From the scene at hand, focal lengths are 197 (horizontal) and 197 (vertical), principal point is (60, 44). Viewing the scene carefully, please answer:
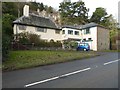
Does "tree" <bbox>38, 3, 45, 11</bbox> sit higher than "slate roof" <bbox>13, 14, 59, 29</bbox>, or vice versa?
"tree" <bbox>38, 3, 45, 11</bbox>

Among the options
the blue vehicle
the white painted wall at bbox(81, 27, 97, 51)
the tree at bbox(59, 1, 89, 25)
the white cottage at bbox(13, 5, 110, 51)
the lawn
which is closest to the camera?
the lawn

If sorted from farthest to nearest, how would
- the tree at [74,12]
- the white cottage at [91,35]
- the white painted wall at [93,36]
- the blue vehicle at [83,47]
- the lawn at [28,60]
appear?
1. the tree at [74,12]
2. the white cottage at [91,35]
3. the white painted wall at [93,36]
4. the blue vehicle at [83,47]
5. the lawn at [28,60]

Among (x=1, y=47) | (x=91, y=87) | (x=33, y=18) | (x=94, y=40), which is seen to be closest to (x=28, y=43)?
(x=33, y=18)

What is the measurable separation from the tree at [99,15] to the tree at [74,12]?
3.05 metres

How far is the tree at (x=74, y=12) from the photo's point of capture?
71688 millimetres

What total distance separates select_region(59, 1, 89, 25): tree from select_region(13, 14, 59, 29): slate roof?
2470cm

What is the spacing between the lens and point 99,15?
73.1 meters

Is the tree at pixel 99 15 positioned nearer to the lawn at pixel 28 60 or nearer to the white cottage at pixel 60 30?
the white cottage at pixel 60 30

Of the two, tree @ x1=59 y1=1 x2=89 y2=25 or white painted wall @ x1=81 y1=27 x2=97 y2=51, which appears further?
tree @ x1=59 y1=1 x2=89 y2=25

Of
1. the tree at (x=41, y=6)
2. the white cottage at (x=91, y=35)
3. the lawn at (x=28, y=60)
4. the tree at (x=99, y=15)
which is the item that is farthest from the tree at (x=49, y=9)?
the lawn at (x=28, y=60)

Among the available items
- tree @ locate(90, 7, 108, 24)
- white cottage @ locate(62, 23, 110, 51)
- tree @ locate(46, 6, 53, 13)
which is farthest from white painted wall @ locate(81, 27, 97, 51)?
tree @ locate(46, 6, 53, 13)

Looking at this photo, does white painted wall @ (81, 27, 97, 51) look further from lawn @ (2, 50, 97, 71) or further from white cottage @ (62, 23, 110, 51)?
lawn @ (2, 50, 97, 71)

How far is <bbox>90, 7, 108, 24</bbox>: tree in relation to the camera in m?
73.4

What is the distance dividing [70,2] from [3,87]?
68.2 metres
